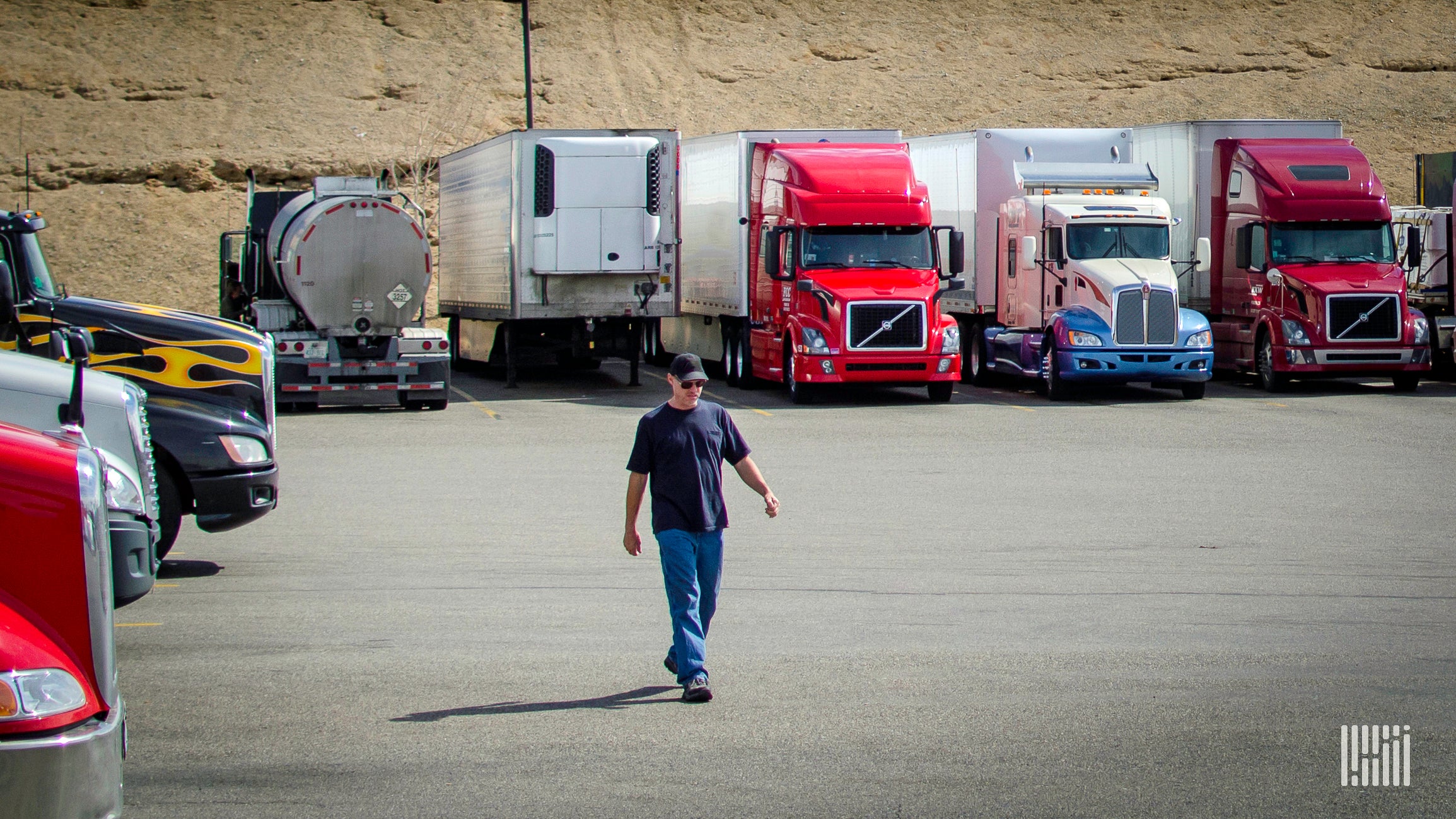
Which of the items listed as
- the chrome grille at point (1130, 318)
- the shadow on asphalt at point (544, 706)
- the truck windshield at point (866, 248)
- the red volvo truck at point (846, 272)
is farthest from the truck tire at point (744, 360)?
the shadow on asphalt at point (544, 706)

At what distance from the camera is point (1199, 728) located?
7.23m

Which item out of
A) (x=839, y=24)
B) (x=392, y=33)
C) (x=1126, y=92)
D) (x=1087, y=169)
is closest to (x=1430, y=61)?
(x=1126, y=92)

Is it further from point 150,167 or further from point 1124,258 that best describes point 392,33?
point 1124,258

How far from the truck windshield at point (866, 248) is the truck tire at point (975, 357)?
411 centimetres

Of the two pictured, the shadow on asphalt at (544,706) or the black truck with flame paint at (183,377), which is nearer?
the shadow on asphalt at (544,706)

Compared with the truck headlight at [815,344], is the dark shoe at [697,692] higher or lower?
lower

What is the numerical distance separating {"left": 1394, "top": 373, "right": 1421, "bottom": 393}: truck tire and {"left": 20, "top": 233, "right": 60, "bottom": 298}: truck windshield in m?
21.5

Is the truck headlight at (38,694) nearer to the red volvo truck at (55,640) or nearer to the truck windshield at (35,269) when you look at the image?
the red volvo truck at (55,640)

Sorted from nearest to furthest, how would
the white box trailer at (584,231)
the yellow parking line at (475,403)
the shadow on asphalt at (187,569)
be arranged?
the shadow on asphalt at (187,569) → the yellow parking line at (475,403) → the white box trailer at (584,231)

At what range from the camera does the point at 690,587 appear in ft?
26.4

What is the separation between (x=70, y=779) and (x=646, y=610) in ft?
18.6

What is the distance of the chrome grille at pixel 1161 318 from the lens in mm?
25828

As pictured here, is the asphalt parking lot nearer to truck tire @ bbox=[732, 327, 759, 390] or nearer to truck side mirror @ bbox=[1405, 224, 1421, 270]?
truck side mirror @ bbox=[1405, 224, 1421, 270]

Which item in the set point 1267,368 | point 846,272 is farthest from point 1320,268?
point 846,272
